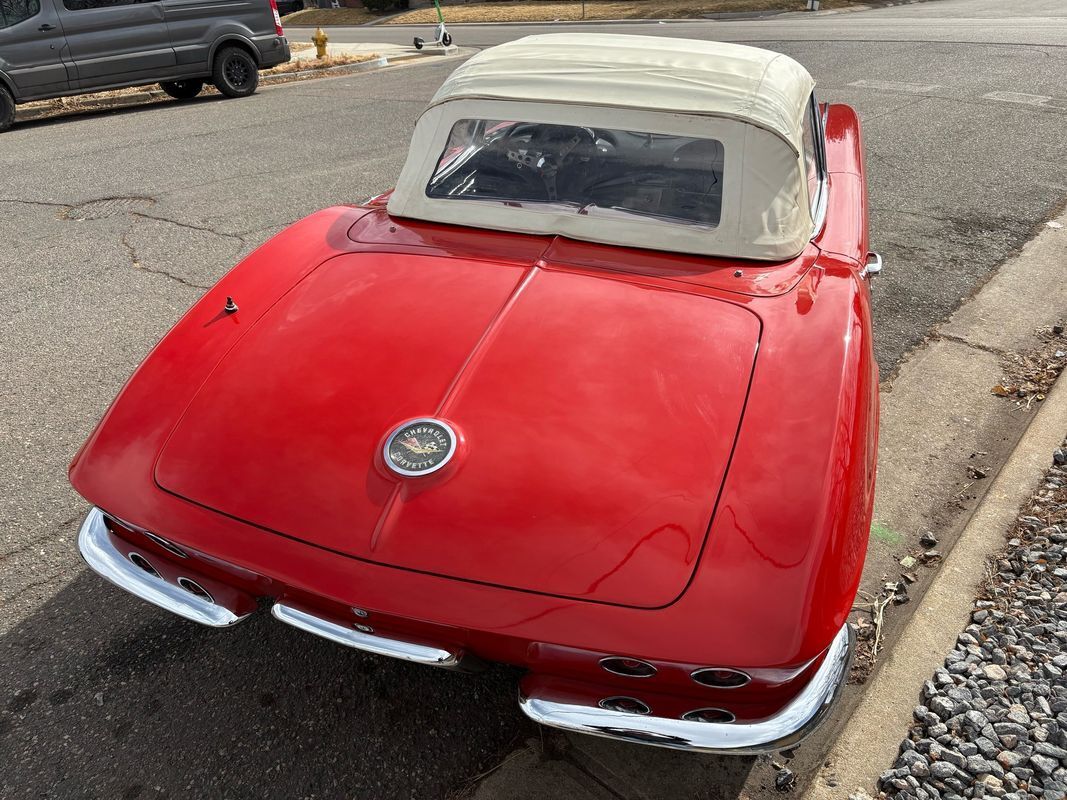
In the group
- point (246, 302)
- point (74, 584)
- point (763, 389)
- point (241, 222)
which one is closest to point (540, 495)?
point (763, 389)

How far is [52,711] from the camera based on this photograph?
2.25 meters

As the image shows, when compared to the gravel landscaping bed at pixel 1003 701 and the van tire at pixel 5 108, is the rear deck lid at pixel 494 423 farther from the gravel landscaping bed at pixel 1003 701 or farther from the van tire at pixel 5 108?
the van tire at pixel 5 108

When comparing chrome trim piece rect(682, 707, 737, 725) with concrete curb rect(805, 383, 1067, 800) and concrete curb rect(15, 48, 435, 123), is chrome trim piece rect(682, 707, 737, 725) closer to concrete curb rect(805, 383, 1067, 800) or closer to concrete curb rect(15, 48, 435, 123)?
concrete curb rect(805, 383, 1067, 800)

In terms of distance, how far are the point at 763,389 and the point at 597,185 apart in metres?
1.02

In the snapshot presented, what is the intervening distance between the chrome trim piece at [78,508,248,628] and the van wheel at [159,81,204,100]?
10.5 m

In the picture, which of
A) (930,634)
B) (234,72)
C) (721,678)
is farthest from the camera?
(234,72)

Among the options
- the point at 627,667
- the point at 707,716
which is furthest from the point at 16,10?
the point at 707,716

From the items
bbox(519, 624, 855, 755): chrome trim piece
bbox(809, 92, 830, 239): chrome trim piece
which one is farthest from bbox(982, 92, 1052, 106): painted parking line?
bbox(519, 624, 855, 755): chrome trim piece

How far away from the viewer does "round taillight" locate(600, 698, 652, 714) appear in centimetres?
173

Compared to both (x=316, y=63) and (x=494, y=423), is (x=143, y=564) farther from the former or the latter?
(x=316, y=63)

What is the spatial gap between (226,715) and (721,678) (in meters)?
1.41

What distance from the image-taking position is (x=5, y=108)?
30.1 ft

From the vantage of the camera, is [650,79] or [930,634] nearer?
[930,634]

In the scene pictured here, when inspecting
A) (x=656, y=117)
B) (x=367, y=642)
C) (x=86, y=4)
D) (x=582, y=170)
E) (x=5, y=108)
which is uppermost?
(x=86, y=4)
